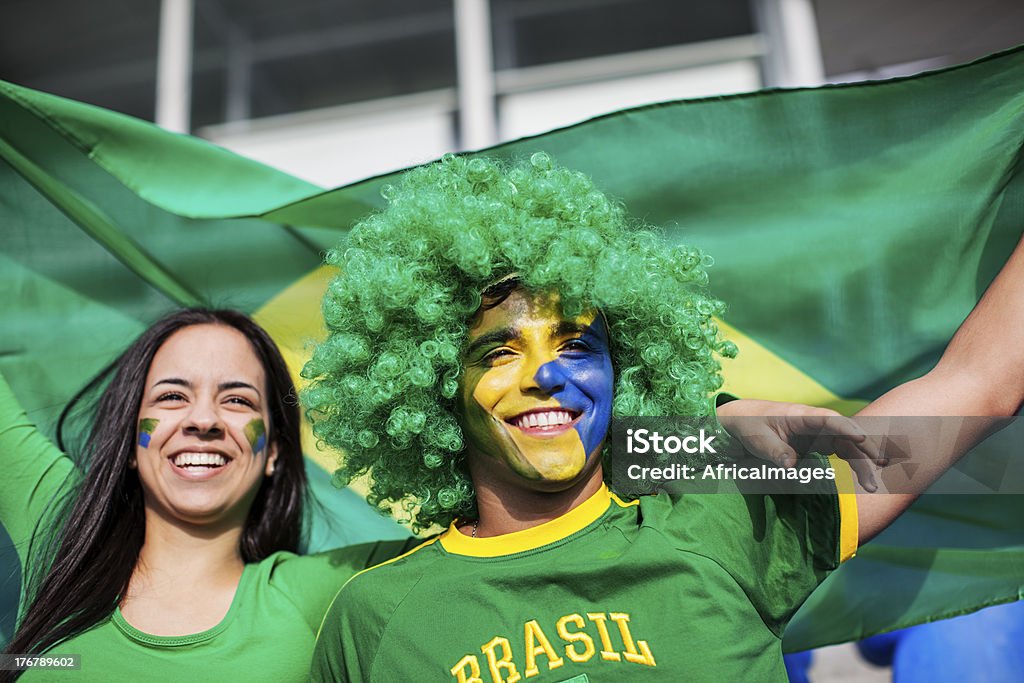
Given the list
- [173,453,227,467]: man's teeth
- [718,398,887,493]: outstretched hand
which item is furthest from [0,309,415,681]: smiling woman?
[718,398,887,493]: outstretched hand

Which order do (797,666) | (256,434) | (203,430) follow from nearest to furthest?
(203,430)
(256,434)
(797,666)

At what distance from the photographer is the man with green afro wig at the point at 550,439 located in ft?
5.75

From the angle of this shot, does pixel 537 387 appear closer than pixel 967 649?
Yes

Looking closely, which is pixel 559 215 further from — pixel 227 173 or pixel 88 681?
pixel 88 681

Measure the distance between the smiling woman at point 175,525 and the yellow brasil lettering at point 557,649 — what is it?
57cm

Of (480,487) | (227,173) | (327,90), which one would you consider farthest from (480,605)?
(327,90)

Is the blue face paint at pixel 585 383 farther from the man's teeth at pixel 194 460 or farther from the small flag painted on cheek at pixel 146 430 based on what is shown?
the small flag painted on cheek at pixel 146 430

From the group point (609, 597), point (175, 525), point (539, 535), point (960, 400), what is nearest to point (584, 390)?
point (539, 535)

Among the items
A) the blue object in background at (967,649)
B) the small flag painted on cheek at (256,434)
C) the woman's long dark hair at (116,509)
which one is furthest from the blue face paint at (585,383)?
the blue object in background at (967,649)

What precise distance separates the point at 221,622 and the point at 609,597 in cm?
102

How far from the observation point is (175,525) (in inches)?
92.7

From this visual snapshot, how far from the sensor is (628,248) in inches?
85.6

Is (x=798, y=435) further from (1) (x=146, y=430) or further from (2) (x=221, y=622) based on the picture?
(1) (x=146, y=430)

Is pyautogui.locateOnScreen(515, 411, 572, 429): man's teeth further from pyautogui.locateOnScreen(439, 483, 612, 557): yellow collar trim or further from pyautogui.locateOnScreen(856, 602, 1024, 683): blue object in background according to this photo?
pyautogui.locateOnScreen(856, 602, 1024, 683): blue object in background
